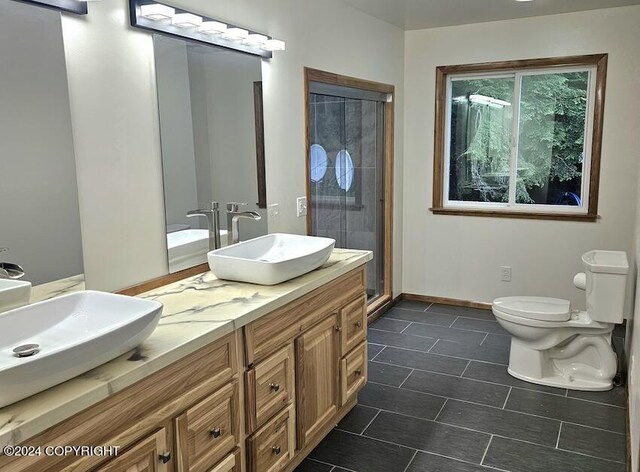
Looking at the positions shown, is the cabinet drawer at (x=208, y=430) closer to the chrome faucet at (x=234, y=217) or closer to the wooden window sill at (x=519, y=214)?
the chrome faucet at (x=234, y=217)

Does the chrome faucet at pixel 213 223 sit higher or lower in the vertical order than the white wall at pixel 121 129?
lower

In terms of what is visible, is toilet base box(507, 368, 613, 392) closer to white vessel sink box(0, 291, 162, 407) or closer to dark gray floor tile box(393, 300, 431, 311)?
dark gray floor tile box(393, 300, 431, 311)

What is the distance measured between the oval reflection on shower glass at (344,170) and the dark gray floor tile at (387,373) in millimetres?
1348

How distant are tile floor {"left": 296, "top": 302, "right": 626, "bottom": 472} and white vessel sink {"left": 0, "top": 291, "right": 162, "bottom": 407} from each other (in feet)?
4.03

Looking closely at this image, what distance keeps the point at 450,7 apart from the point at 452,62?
0.68 metres

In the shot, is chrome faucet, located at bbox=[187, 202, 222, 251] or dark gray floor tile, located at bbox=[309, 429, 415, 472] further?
chrome faucet, located at bbox=[187, 202, 222, 251]

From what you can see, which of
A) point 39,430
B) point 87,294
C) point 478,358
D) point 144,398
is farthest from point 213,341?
point 478,358

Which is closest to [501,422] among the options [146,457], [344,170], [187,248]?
[187,248]

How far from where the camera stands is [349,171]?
4.23m

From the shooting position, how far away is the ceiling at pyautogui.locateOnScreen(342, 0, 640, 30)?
12.0 feet

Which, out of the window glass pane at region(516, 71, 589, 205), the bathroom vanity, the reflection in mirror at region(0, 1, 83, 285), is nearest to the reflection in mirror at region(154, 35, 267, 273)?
the bathroom vanity

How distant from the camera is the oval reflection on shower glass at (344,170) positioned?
13.5 feet

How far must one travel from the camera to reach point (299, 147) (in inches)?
128

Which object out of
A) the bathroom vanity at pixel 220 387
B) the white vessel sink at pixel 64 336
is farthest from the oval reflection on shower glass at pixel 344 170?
the white vessel sink at pixel 64 336
